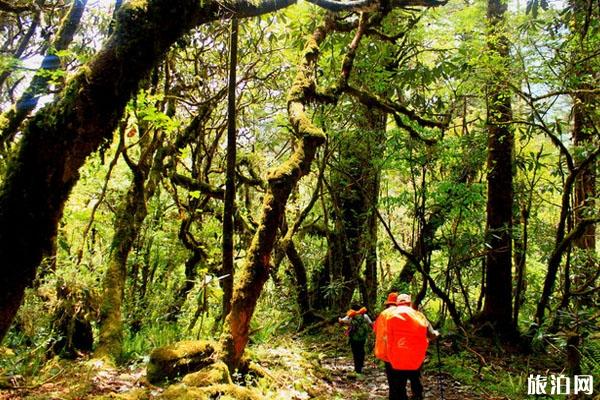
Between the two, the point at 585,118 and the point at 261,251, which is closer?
the point at 261,251

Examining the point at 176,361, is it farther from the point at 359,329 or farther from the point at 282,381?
the point at 359,329

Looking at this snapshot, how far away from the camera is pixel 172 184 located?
10.8 metres

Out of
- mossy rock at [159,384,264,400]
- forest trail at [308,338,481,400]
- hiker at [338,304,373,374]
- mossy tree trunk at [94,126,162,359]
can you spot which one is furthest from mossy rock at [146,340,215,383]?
hiker at [338,304,373,374]

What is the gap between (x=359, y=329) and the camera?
8.40 metres

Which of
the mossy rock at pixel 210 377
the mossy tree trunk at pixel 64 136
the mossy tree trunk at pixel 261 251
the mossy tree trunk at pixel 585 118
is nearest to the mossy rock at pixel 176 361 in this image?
the mossy tree trunk at pixel 261 251

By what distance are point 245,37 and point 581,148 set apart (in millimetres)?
7030

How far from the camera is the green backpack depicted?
8.34m

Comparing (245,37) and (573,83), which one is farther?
(245,37)

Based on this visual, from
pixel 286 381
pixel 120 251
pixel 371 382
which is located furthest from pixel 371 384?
pixel 120 251

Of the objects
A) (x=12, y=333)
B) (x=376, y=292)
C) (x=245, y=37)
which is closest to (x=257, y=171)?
(x=245, y=37)

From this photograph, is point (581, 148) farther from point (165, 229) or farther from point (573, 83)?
point (165, 229)

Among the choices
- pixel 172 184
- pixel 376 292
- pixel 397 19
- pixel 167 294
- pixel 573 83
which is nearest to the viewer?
pixel 573 83

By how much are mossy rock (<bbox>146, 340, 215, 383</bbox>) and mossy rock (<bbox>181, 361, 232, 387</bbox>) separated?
1.91ft

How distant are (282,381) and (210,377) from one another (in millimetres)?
1697
